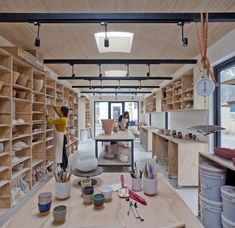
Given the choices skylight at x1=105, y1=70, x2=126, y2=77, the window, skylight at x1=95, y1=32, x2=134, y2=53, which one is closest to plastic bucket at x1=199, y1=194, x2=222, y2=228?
the window

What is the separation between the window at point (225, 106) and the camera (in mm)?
3346

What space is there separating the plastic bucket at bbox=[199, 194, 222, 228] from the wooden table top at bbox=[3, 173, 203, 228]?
1383mm

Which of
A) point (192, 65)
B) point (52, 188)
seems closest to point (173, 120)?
point (192, 65)

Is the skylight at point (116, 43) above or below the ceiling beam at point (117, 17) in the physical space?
above

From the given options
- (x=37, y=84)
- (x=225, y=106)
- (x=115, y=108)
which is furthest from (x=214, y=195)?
(x=115, y=108)

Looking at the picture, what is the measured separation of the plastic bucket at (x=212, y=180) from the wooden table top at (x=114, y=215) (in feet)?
4.25

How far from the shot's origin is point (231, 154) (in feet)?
7.47

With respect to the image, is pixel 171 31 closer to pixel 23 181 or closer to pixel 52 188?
pixel 52 188

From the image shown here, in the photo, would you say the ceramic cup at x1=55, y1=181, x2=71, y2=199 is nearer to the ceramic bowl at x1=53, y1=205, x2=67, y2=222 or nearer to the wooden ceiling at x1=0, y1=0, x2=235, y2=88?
the ceramic bowl at x1=53, y1=205, x2=67, y2=222

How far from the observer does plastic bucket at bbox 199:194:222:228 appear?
2361mm

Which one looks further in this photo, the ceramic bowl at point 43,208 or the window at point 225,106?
the window at point 225,106

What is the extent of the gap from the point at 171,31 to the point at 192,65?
67.1 inches

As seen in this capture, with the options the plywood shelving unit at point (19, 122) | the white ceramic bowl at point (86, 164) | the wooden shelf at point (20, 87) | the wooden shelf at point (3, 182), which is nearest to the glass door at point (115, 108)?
the plywood shelving unit at point (19, 122)

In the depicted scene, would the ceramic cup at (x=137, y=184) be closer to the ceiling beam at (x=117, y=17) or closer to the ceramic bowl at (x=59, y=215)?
the ceramic bowl at (x=59, y=215)
